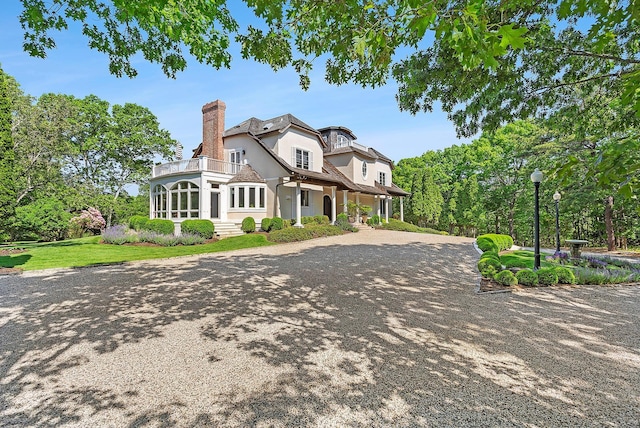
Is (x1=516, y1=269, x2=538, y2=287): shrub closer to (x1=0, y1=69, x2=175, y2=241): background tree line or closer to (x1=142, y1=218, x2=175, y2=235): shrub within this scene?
(x1=142, y1=218, x2=175, y2=235): shrub

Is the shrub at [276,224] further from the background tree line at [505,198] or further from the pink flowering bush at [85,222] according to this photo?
the background tree line at [505,198]

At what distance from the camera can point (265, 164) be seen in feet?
69.8

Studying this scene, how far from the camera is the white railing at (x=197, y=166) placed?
19812 mm

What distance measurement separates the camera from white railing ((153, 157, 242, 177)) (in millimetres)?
19812

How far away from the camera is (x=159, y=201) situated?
880 inches

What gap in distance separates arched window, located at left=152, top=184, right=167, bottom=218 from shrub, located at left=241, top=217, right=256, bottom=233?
6.70 metres

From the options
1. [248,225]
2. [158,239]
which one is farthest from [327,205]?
[158,239]

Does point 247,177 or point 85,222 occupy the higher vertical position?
point 247,177

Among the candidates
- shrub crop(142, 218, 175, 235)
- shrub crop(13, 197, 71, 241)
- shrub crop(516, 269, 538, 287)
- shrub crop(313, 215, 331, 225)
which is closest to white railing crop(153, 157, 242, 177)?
shrub crop(142, 218, 175, 235)

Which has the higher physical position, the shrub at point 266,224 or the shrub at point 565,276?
the shrub at point 266,224

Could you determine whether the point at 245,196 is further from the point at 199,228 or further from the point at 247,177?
the point at 199,228

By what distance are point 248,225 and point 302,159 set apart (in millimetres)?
7095

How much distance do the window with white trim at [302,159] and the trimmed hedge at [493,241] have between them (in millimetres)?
13342

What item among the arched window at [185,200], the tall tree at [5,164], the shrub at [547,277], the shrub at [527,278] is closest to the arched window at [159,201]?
the arched window at [185,200]
